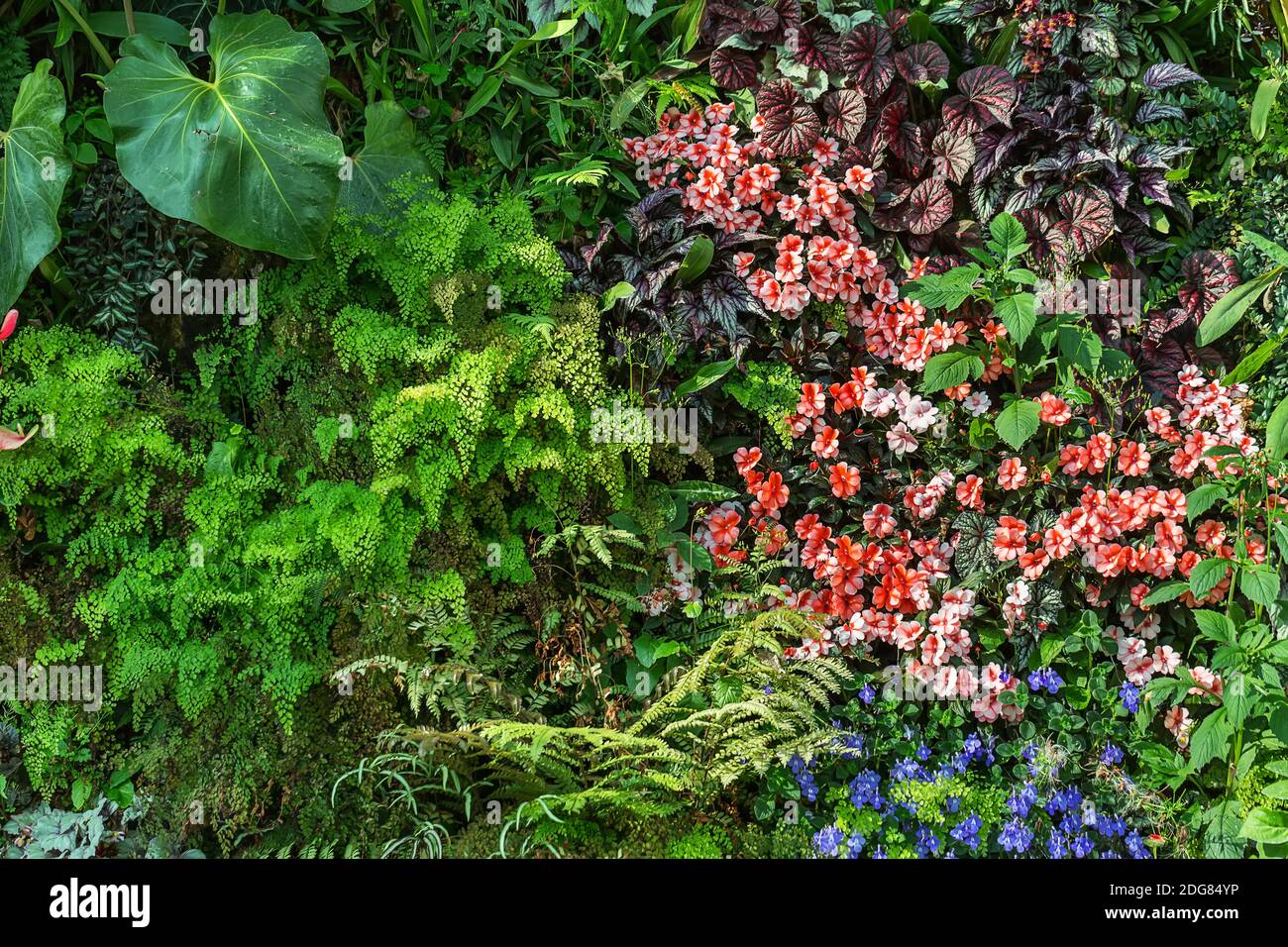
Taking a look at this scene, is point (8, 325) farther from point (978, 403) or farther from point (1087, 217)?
point (1087, 217)

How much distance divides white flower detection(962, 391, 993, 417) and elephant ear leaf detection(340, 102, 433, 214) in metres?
1.82

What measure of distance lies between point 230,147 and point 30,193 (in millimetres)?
591

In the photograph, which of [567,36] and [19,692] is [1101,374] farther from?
[19,692]

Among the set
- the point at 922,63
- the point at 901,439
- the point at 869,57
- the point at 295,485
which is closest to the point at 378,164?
the point at 295,485

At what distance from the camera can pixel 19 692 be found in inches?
122

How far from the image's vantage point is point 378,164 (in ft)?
10.8

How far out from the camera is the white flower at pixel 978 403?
3385 mm

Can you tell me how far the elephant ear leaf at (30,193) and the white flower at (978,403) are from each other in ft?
8.82

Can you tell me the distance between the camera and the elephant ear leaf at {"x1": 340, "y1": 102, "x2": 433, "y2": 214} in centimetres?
327

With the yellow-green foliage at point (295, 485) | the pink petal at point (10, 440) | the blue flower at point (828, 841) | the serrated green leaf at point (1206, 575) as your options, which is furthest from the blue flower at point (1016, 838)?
the pink petal at point (10, 440)

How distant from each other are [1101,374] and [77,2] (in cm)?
325

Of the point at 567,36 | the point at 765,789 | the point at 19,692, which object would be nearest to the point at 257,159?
the point at 567,36

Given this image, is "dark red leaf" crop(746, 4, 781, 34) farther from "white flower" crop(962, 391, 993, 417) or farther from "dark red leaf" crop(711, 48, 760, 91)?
"white flower" crop(962, 391, 993, 417)

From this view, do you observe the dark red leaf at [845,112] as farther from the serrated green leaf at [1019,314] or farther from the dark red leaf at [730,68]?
the serrated green leaf at [1019,314]
